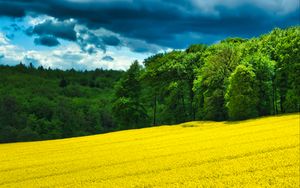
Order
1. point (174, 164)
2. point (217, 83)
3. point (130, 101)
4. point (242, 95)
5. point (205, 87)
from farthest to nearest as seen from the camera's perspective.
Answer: point (130, 101) < point (205, 87) < point (217, 83) < point (242, 95) < point (174, 164)

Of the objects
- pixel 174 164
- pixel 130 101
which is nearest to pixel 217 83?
pixel 130 101

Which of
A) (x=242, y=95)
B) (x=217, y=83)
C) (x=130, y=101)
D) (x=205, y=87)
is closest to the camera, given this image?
(x=242, y=95)

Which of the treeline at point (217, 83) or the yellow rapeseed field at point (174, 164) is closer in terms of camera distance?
the yellow rapeseed field at point (174, 164)

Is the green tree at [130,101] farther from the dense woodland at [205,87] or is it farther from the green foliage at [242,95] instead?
the green foliage at [242,95]

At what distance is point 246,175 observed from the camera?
27.6m

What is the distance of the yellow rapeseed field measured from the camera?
27328 mm

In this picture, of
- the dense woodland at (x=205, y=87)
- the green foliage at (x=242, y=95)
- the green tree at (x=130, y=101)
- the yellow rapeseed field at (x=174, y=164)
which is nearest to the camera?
the yellow rapeseed field at (x=174, y=164)

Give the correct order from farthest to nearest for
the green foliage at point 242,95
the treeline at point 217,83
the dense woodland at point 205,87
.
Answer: the dense woodland at point 205,87
the treeline at point 217,83
the green foliage at point 242,95

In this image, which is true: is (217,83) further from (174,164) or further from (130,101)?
(174,164)

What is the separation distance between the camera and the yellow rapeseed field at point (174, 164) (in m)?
27.3

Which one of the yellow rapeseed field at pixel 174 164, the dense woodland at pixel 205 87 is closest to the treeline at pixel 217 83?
the dense woodland at pixel 205 87

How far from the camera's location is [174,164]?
33.9 m

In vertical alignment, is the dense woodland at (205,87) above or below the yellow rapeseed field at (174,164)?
above

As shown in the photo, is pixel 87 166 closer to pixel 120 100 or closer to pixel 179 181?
pixel 179 181
